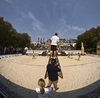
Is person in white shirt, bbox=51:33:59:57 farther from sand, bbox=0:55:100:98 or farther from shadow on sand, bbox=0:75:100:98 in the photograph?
shadow on sand, bbox=0:75:100:98

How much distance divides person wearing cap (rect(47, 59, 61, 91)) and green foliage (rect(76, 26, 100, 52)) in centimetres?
28

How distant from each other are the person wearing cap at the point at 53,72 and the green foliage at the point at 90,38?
0.28 m

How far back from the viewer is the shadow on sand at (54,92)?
155cm

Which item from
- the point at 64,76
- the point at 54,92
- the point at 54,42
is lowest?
the point at 54,92

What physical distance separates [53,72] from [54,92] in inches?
6.1

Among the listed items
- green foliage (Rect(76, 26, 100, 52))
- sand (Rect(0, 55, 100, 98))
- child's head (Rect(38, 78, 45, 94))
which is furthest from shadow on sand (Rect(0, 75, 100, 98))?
green foliage (Rect(76, 26, 100, 52))

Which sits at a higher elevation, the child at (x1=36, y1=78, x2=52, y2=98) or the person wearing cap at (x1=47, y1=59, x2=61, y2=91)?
the person wearing cap at (x1=47, y1=59, x2=61, y2=91)

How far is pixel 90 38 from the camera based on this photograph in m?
1.63

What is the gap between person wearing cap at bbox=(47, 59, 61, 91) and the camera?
1.55 metres

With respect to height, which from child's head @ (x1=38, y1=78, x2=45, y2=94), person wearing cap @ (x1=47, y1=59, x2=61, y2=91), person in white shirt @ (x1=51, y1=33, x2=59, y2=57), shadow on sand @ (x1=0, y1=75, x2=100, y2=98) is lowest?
shadow on sand @ (x1=0, y1=75, x2=100, y2=98)

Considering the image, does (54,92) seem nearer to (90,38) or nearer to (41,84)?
(41,84)

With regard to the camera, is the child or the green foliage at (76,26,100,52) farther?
the green foliage at (76,26,100,52)

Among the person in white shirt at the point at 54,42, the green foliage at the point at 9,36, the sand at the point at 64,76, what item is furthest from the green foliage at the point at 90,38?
the green foliage at the point at 9,36

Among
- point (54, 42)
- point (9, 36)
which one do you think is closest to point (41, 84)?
point (54, 42)
